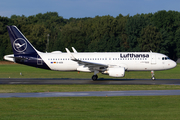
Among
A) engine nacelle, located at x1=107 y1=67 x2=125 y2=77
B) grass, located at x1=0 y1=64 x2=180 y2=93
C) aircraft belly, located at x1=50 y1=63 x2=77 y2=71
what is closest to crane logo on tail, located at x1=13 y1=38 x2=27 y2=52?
aircraft belly, located at x1=50 y1=63 x2=77 y2=71

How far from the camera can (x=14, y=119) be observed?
1381cm

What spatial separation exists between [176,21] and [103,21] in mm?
31066

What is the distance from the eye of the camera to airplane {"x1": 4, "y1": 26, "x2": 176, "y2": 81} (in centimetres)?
3744

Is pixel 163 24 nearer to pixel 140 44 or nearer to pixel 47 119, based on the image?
pixel 140 44

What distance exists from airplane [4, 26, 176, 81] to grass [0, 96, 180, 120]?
662 inches

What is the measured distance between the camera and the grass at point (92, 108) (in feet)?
47.2

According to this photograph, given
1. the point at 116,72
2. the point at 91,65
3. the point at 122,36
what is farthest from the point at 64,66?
the point at 122,36

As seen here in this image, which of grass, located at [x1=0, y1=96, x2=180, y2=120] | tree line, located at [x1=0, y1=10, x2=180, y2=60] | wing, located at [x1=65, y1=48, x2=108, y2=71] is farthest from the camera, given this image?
tree line, located at [x1=0, y1=10, x2=180, y2=60]

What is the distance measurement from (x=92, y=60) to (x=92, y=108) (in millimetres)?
21985

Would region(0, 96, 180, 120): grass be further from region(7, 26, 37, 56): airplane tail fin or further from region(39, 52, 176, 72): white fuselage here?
region(7, 26, 37, 56): airplane tail fin

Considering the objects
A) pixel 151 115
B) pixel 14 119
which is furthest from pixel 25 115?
pixel 151 115

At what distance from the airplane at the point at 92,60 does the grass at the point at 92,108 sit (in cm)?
1680

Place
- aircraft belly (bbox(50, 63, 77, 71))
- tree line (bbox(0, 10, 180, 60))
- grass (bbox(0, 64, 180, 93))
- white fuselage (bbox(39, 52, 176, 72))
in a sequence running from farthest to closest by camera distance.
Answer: tree line (bbox(0, 10, 180, 60)), aircraft belly (bbox(50, 63, 77, 71)), white fuselage (bbox(39, 52, 176, 72)), grass (bbox(0, 64, 180, 93))

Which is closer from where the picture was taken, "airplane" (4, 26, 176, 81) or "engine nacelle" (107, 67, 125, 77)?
"engine nacelle" (107, 67, 125, 77)
